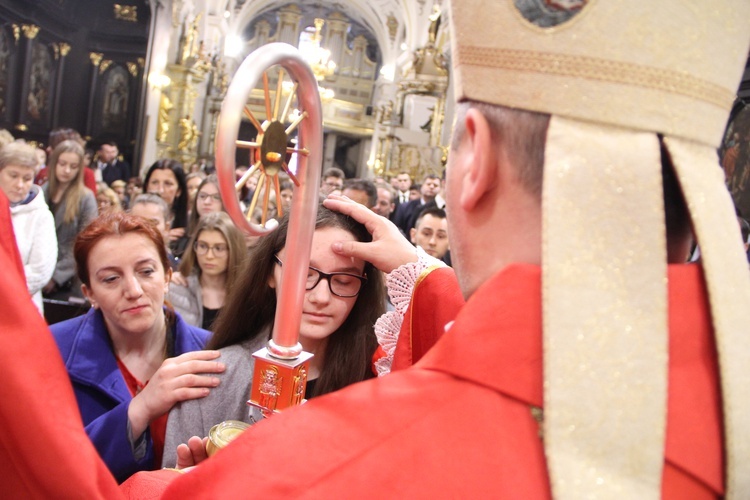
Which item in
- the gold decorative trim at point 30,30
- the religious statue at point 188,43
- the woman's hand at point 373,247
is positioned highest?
the religious statue at point 188,43

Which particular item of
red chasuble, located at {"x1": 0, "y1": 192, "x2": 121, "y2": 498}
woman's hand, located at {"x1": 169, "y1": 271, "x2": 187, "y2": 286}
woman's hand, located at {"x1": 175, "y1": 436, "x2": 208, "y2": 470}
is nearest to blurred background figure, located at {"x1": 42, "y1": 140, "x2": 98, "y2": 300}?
woman's hand, located at {"x1": 169, "y1": 271, "x2": 187, "y2": 286}

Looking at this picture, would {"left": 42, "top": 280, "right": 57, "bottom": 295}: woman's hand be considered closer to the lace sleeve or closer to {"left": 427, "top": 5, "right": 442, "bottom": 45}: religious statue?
the lace sleeve

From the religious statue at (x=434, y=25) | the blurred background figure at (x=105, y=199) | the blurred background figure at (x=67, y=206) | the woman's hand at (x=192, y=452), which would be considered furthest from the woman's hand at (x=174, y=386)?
the religious statue at (x=434, y=25)

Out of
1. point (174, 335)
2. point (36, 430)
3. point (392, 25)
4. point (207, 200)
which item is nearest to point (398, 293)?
point (36, 430)

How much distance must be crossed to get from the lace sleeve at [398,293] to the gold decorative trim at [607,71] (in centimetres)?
87

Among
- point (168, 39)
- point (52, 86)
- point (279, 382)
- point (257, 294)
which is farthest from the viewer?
point (168, 39)

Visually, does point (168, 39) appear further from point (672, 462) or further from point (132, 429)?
point (672, 462)

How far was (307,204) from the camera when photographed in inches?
46.8

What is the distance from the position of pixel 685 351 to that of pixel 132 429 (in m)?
1.37

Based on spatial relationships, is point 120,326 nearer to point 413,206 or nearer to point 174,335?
point 174,335

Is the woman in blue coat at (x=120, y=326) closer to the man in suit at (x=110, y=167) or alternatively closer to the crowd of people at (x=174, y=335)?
the crowd of people at (x=174, y=335)

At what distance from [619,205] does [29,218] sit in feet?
12.2

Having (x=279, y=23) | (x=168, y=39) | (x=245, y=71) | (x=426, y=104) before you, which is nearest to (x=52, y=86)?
(x=168, y=39)

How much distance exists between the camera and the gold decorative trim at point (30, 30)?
11329 mm
